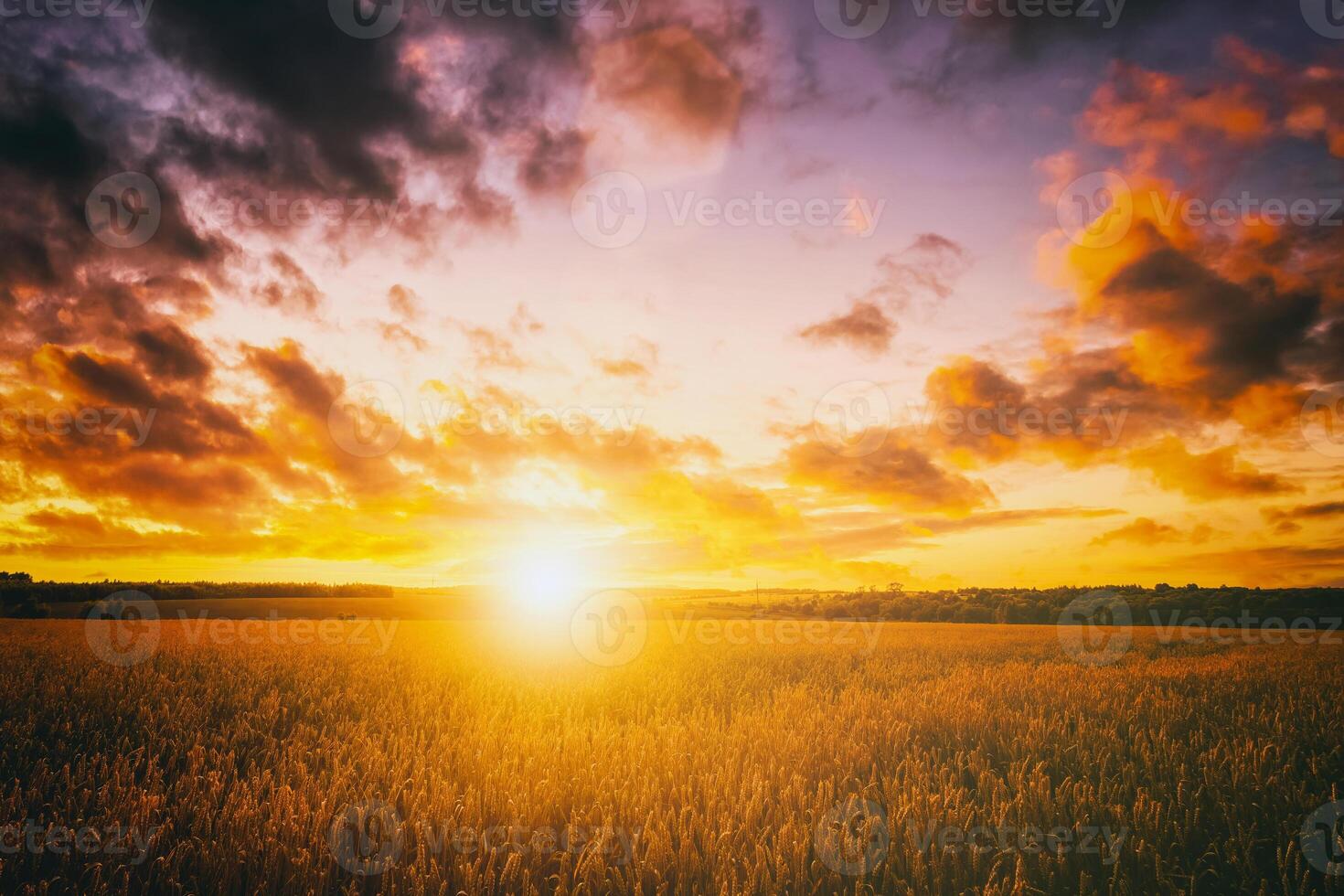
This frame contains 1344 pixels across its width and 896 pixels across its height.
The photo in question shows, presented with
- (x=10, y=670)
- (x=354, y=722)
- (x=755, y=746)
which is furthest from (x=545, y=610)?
(x=755, y=746)

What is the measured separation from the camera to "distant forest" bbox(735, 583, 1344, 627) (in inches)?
1607

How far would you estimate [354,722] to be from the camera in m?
5.77

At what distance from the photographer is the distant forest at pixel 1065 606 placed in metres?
40.8

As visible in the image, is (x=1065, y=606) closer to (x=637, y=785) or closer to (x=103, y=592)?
(x=637, y=785)

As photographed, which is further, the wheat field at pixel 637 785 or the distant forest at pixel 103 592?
the distant forest at pixel 103 592

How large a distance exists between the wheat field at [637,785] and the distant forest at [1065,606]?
37834 mm

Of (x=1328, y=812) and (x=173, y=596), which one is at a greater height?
(x=1328, y=812)

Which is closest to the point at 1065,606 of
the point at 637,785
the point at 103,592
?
the point at 637,785

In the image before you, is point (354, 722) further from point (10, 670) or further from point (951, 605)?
point (951, 605)

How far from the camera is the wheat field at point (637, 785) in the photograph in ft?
9.36

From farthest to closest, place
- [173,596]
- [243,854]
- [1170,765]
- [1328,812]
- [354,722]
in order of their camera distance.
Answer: [173,596] → [354,722] → [1170,765] → [1328,812] → [243,854]

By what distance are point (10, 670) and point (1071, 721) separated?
45.9 ft

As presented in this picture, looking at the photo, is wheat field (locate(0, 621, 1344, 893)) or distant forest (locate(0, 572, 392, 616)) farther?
distant forest (locate(0, 572, 392, 616))

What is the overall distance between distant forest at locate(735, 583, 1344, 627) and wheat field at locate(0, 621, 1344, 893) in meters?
37.8
